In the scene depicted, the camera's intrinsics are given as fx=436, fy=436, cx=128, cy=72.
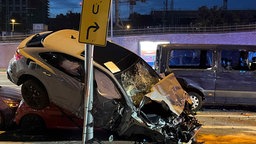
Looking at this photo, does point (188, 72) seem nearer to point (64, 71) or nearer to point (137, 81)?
point (137, 81)

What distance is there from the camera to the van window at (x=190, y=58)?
39.0 feet

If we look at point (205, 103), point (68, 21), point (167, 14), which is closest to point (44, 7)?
point (68, 21)

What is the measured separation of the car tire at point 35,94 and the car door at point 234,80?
234 inches

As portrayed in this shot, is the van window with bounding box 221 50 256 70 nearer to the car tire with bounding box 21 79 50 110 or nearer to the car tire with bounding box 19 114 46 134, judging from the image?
the car tire with bounding box 19 114 46 134

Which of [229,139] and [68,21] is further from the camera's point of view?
[68,21]

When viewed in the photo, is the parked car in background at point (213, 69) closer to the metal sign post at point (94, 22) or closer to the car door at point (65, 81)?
the car door at point (65, 81)

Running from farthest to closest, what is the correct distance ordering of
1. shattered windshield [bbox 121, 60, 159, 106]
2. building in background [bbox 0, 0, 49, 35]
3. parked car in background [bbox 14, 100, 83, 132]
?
building in background [bbox 0, 0, 49, 35] < parked car in background [bbox 14, 100, 83, 132] < shattered windshield [bbox 121, 60, 159, 106]

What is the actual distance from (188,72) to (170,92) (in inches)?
175

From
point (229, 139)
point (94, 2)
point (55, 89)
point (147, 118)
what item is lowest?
point (229, 139)

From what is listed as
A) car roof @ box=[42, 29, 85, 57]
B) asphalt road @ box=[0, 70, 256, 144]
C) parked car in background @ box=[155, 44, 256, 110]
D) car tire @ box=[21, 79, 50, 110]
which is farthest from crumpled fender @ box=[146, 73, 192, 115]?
parked car in background @ box=[155, 44, 256, 110]

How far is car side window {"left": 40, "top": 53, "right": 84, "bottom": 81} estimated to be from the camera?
290 inches

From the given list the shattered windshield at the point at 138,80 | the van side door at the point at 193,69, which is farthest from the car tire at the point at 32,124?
the van side door at the point at 193,69

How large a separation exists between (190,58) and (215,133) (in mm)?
3178

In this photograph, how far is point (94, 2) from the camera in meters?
5.26
